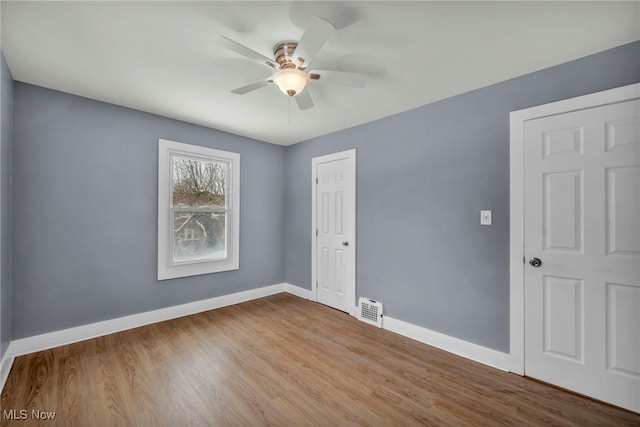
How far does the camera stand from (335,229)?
12.5 feet

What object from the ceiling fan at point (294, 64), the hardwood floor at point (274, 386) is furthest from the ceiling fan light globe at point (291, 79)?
the hardwood floor at point (274, 386)

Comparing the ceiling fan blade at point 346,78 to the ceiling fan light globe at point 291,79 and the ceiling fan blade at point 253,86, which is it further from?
the ceiling fan blade at point 253,86

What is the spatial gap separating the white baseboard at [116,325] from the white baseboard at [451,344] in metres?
2.18

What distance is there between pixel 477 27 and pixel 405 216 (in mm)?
1786

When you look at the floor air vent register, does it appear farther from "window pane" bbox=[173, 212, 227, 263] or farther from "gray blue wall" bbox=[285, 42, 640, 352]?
"window pane" bbox=[173, 212, 227, 263]

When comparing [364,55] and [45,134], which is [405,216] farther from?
[45,134]

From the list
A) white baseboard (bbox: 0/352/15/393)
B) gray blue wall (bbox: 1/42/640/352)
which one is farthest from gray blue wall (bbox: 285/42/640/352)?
white baseboard (bbox: 0/352/15/393)

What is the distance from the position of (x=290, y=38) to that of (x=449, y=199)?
201cm

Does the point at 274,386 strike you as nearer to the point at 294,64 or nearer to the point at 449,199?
the point at 449,199

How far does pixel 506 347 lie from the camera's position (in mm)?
2307

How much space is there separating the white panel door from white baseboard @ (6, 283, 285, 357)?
3.44 m

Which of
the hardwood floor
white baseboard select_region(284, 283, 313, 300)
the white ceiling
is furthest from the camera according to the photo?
white baseboard select_region(284, 283, 313, 300)

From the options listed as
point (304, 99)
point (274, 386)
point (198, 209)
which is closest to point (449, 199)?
point (304, 99)

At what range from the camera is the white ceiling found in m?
1.56
